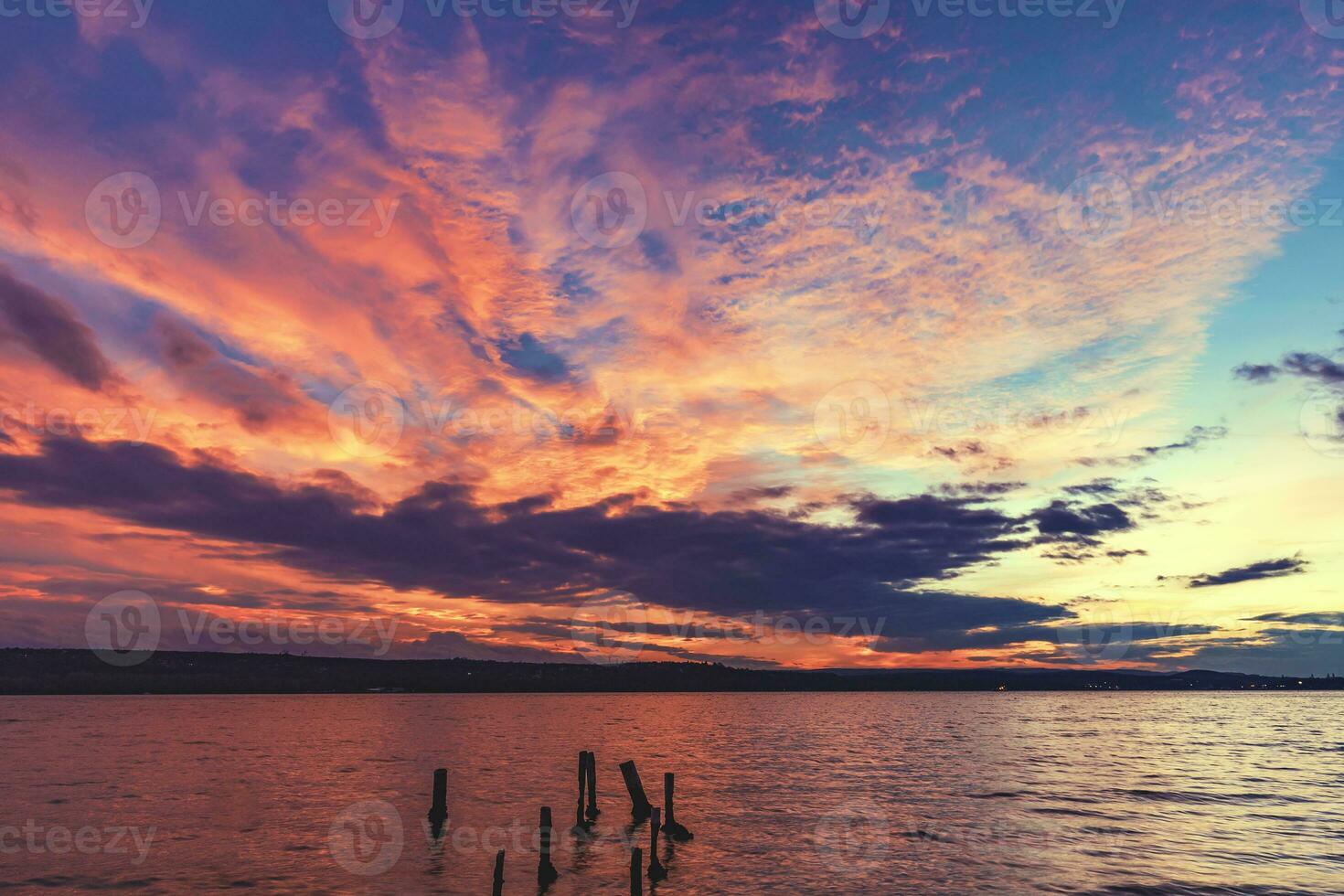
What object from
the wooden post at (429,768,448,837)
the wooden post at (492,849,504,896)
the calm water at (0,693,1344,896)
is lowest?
the calm water at (0,693,1344,896)

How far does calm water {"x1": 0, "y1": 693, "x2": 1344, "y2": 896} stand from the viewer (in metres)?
33.3

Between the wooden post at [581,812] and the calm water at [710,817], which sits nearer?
the calm water at [710,817]

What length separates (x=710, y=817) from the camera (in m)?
46.7

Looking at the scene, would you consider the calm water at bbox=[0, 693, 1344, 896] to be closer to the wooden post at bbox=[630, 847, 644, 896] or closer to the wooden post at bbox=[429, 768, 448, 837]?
the wooden post at bbox=[429, 768, 448, 837]

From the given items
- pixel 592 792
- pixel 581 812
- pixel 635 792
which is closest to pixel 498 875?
pixel 635 792

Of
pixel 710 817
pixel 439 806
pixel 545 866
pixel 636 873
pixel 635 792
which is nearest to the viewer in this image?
pixel 636 873

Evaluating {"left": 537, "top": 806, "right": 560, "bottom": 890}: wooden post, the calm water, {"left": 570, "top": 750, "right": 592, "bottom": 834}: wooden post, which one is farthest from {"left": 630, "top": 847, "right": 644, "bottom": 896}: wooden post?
{"left": 570, "top": 750, "right": 592, "bottom": 834}: wooden post

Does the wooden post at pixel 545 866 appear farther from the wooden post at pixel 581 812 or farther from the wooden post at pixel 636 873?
the wooden post at pixel 581 812

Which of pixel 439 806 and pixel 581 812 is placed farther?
pixel 439 806

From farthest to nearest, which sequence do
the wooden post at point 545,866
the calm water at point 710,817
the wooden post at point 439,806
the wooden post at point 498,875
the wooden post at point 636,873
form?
the wooden post at point 439,806 < the calm water at point 710,817 < the wooden post at point 545,866 < the wooden post at point 498,875 < the wooden post at point 636,873

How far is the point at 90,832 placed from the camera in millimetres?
41156

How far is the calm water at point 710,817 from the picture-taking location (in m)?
33.3

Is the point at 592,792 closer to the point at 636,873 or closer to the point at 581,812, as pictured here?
the point at 581,812

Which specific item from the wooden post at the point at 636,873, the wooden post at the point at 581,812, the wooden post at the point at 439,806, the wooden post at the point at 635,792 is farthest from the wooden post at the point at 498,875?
the wooden post at the point at 439,806
